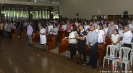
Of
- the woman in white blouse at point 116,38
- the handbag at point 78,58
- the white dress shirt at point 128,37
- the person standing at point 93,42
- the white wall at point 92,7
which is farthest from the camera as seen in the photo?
the white wall at point 92,7

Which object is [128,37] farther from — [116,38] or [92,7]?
[92,7]

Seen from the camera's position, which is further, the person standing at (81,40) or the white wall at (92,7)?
the white wall at (92,7)

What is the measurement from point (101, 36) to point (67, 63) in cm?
179

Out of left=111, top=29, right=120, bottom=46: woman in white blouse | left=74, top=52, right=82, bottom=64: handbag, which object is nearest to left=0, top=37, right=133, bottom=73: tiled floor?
left=74, top=52, right=82, bottom=64: handbag

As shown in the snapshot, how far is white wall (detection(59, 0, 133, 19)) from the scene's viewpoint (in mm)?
15703

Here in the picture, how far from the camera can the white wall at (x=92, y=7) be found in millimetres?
15703

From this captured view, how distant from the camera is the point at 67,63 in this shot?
6.42m

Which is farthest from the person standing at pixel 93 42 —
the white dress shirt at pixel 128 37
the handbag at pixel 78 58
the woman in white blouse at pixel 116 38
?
the white dress shirt at pixel 128 37

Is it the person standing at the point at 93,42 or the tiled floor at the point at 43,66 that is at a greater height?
the person standing at the point at 93,42

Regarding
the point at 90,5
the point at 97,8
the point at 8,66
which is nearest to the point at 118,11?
the point at 97,8

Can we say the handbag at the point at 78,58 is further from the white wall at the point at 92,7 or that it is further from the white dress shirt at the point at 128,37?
the white wall at the point at 92,7

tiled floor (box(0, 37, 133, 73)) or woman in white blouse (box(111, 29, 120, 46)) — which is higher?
woman in white blouse (box(111, 29, 120, 46))

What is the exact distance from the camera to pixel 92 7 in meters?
18.8

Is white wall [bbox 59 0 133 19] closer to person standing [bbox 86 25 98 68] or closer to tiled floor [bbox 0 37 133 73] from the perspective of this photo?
tiled floor [bbox 0 37 133 73]
